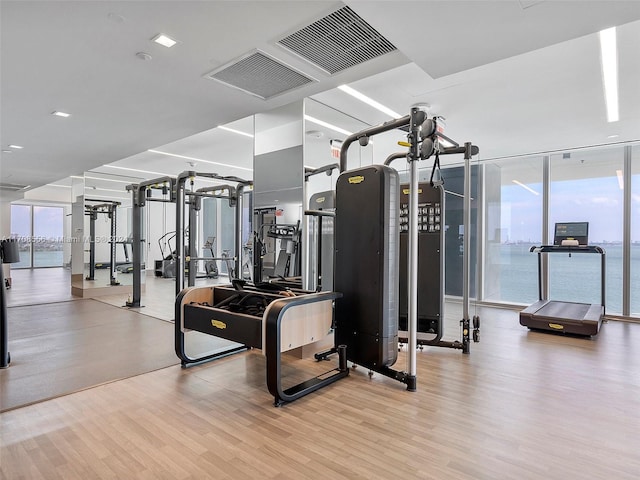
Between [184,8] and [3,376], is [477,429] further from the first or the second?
[3,376]

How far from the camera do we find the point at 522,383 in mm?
3371

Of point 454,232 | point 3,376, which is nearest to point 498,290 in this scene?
point 454,232

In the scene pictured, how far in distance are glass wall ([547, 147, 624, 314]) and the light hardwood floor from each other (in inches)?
159

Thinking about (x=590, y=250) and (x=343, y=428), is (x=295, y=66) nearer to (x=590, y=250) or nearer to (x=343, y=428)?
(x=343, y=428)

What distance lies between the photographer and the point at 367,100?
4609mm

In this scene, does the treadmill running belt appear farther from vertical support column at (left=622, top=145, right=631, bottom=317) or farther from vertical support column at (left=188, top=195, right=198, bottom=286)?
vertical support column at (left=188, top=195, right=198, bottom=286)

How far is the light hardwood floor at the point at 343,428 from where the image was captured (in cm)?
208

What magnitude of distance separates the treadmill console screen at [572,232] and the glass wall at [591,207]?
15.7 inches

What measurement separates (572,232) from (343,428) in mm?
5926

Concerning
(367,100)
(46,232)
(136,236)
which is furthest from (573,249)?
(46,232)

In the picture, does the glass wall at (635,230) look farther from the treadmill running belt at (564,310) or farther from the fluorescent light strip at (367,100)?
the fluorescent light strip at (367,100)

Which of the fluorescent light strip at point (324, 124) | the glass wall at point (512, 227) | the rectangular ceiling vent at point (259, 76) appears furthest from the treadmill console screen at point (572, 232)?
the rectangular ceiling vent at point (259, 76)

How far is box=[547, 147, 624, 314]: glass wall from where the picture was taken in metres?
6.80

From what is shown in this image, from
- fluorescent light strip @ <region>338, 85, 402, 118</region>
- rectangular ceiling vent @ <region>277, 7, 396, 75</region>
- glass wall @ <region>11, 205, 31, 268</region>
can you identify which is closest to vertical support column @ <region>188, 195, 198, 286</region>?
fluorescent light strip @ <region>338, 85, 402, 118</region>
